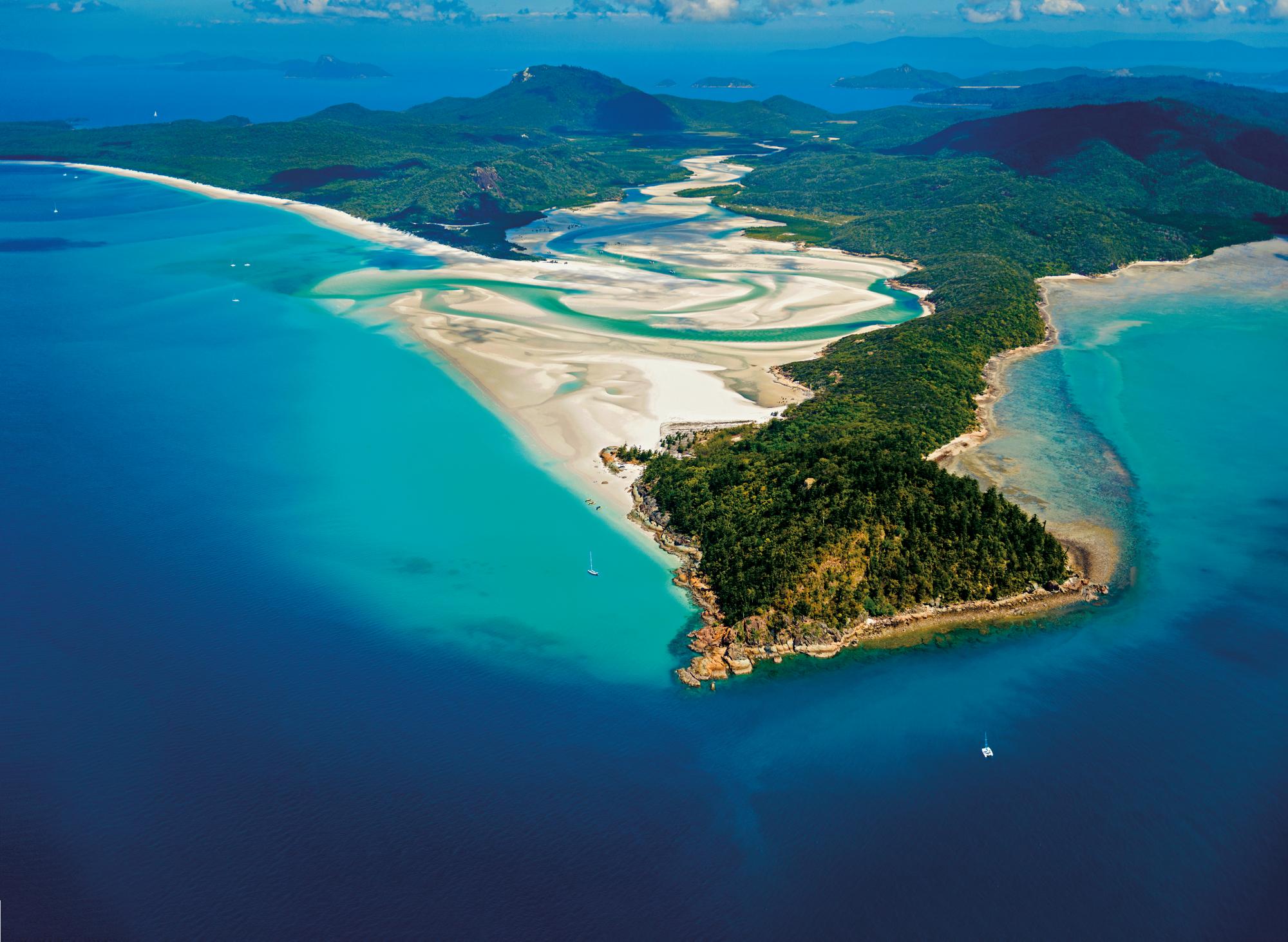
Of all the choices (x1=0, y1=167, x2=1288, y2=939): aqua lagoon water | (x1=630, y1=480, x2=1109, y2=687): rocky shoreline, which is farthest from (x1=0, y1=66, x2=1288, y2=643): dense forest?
(x1=0, y1=167, x2=1288, y2=939): aqua lagoon water

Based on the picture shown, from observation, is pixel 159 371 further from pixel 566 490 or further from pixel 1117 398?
pixel 1117 398

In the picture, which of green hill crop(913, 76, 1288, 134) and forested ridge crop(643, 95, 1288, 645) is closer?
forested ridge crop(643, 95, 1288, 645)

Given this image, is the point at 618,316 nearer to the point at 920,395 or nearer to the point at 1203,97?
the point at 920,395

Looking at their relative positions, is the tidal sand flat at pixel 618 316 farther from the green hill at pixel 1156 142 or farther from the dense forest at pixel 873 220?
the green hill at pixel 1156 142

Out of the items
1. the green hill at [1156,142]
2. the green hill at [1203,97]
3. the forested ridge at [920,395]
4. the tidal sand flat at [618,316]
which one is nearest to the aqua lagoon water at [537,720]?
the forested ridge at [920,395]

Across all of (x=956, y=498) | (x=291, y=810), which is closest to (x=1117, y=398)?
(x=956, y=498)

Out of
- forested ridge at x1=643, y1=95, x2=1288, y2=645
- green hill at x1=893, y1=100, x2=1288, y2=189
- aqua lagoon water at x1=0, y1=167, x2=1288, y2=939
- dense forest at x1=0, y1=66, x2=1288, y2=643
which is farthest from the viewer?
green hill at x1=893, y1=100, x2=1288, y2=189

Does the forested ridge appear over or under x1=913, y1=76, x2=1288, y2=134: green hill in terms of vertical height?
under

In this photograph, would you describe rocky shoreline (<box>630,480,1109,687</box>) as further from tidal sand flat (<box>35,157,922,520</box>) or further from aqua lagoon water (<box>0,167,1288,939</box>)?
tidal sand flat (<box>35,157,922,520</box>)
